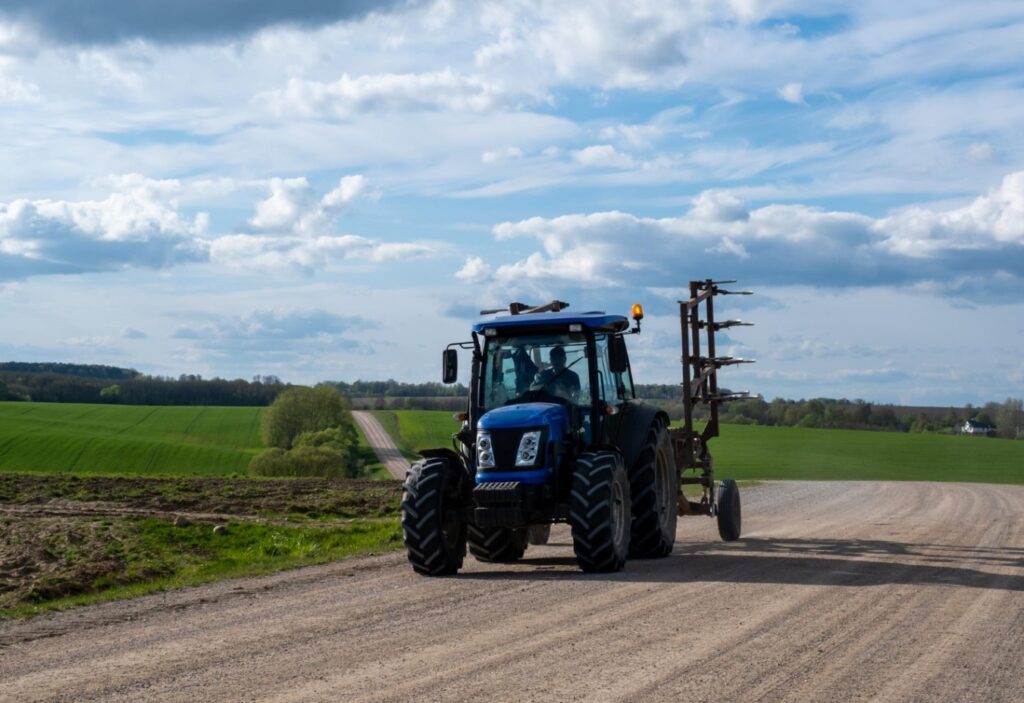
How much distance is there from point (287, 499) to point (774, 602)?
1936 cm

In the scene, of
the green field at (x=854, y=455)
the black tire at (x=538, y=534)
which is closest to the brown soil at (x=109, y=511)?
the black tire at (x=538, y=534)

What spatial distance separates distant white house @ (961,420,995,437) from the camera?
311 feet

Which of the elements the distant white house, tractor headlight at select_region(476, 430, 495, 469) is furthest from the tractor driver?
the distant white house

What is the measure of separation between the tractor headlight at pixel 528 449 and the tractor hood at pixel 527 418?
0.35 ft

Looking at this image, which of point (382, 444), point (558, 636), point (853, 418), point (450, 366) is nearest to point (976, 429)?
point (853, 418)

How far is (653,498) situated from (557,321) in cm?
236

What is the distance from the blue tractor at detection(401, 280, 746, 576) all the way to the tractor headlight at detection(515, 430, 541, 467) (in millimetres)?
10

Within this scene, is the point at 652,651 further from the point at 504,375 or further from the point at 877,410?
the point at 877,410

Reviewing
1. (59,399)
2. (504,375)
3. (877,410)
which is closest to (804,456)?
(877,410)

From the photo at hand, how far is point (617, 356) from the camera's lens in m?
13.8

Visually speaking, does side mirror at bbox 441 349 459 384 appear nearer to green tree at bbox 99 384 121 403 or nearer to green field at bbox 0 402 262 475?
green field at bbox 0 402 262 475

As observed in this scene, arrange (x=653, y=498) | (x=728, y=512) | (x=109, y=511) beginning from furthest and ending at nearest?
1. (x=109, y=511)
2. (x=728, y=512)
3. (x=653, y=498)

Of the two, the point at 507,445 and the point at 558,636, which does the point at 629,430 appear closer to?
the point at 507,445

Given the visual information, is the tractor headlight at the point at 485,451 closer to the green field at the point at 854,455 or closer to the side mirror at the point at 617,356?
the side mirror at the point at 617,356
